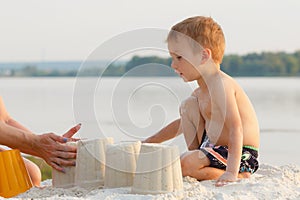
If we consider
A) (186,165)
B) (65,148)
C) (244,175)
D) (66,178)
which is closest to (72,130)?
(65,148)

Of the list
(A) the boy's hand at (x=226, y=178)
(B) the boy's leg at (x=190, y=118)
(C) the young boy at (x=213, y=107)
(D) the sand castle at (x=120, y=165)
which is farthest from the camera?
(B) the boy's leg at (x=190, y=118)

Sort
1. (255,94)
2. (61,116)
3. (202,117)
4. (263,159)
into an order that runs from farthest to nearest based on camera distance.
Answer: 1. (255,94)
2. (61,116)
3. (263,159)
4. (202,117)

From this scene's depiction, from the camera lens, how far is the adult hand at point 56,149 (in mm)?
2629

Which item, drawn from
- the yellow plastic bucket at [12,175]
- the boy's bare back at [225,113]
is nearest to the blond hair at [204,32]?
the boy's bare back at [225,113]

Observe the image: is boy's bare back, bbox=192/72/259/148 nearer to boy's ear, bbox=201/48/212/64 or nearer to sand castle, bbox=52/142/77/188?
boy's ear, bbox=201/48/212/64

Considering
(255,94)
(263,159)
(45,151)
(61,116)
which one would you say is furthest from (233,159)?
(255,94)

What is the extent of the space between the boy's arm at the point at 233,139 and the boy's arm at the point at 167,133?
17.9 inches

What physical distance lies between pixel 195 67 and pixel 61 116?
6.46m

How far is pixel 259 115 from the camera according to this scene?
941 centimetres

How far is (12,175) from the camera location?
2.70 meters

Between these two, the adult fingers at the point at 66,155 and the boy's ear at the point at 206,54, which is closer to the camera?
the adult fingers at the point at 66,155

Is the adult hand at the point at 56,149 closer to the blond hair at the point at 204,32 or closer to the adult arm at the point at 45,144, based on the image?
the adult arm at the point at 45,144

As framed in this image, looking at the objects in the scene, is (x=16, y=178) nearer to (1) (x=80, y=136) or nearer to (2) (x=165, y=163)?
(1) (x=80, y=136)

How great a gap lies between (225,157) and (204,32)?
60cm
